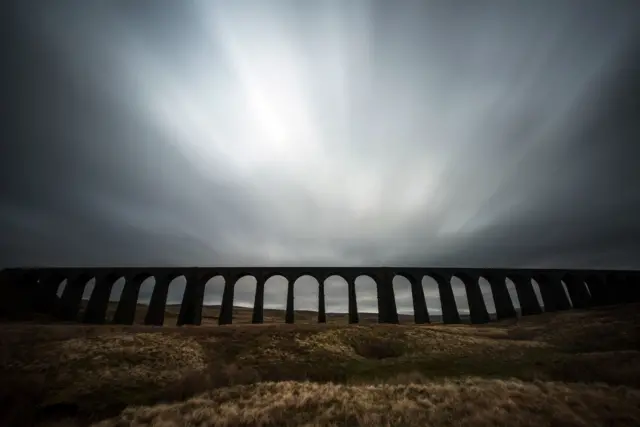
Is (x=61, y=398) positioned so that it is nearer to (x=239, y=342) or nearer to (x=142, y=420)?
(x=142, y=420)

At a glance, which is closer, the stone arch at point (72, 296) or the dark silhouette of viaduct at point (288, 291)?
the dark silhouette of viaduct at point (288, 291)

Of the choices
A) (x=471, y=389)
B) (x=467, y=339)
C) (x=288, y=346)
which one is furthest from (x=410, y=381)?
(x=467, y=339)

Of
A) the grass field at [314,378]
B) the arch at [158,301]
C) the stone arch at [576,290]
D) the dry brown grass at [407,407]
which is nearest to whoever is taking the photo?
the dry brown grass at [407,407]

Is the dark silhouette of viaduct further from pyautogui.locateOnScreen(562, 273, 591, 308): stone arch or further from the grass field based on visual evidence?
the grass field

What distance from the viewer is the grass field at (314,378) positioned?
11188 mm

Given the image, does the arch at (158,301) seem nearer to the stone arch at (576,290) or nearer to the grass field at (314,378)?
the grass field at (314,378)

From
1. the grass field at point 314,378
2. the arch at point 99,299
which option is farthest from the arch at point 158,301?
the grass field at point 314,378

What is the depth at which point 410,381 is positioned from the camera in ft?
52.3

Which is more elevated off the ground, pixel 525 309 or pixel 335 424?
pixel 525 309

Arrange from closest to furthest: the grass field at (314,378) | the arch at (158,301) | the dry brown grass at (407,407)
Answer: the dry brown grass at (407,407) < the grass field at (314,378) < the arch at (158,301)

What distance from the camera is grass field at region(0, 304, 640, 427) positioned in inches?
440

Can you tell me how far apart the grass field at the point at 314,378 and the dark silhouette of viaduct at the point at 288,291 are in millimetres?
15639

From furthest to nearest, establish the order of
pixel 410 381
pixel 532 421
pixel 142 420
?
pixel 410 381, pixel 142 420, pixel 532 421

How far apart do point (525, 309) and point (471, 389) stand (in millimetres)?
40926
